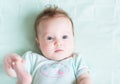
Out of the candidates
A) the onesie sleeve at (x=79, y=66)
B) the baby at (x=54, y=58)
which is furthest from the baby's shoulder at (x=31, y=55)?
the onesie sleeve at (x=79, y=66)

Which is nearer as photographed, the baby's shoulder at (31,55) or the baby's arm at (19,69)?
the baby's arm at (19,69)

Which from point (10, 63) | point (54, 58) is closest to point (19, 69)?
point (10, 63)

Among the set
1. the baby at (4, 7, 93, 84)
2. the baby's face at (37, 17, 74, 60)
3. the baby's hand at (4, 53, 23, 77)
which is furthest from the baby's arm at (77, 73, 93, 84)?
the baby's hand at (4, 53, 23, 77)

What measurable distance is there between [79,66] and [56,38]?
15 cm

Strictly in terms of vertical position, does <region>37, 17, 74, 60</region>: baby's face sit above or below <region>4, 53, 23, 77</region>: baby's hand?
above

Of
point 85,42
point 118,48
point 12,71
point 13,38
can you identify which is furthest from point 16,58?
point 118,48

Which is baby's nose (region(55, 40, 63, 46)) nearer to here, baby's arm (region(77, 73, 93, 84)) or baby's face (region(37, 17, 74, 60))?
baby's face (region(37, 17, 74, 60))

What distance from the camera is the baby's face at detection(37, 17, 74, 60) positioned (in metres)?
1.41

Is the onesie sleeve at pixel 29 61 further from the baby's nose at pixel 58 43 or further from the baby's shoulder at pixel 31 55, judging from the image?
the baby's nose at pixel 58 43

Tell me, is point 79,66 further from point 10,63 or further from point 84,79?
point 10,63

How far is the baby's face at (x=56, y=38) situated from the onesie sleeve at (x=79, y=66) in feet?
0.13

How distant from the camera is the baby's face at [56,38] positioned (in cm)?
141

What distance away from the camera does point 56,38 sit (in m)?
1.41

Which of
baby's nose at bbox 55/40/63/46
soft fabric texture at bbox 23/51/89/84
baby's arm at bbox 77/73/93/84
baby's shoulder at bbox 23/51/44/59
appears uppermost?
baby's nose at bbox 55/40/63/46
